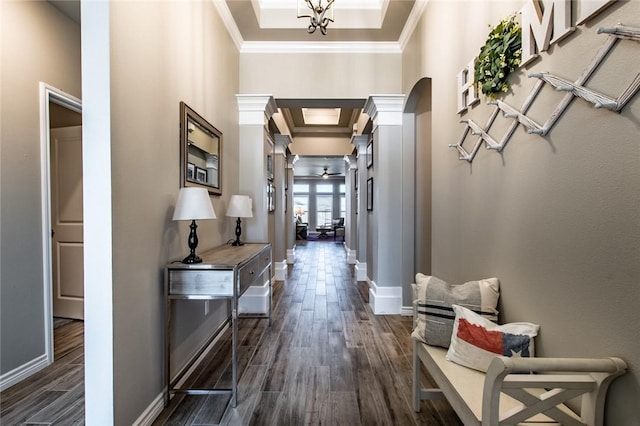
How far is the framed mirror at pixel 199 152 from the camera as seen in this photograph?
2219 millimetres

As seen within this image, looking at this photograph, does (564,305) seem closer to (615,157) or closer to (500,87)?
(615,157)

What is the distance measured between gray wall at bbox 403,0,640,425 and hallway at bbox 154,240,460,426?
0.98 metres

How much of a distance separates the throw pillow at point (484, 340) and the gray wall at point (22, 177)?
2.94 metres

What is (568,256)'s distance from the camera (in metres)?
1.22

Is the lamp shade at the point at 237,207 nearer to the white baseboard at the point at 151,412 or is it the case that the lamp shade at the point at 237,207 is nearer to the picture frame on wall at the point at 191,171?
the picture frame on wall at the point at 191,171

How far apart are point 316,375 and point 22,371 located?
7.09 ft

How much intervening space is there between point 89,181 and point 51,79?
6.05 ft

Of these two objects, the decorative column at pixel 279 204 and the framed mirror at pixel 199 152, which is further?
the decorative column at pixel 279 204

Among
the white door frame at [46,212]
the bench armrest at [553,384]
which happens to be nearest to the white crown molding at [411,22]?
the bench armrest at [553,384]

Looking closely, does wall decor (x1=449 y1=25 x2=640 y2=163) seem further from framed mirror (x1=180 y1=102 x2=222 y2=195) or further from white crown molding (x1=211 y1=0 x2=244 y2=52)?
white crown molding (x1=211 y1=0 x2=244 y2=52)

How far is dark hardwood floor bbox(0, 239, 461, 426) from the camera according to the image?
6.07 feet

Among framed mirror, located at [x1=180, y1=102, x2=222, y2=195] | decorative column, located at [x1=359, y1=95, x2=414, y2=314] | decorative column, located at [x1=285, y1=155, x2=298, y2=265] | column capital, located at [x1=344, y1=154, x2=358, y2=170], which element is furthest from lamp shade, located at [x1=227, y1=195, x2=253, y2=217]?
column capital, located at [x1=344, y1=154, x2=358, y2=170]

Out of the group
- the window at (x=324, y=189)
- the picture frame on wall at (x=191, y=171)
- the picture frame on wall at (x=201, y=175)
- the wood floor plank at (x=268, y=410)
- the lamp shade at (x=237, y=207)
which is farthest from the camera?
the window at (x=324, y=189)

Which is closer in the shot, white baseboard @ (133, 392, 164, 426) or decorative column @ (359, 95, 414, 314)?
white baseboard @ (133, 392, 164, 426)
